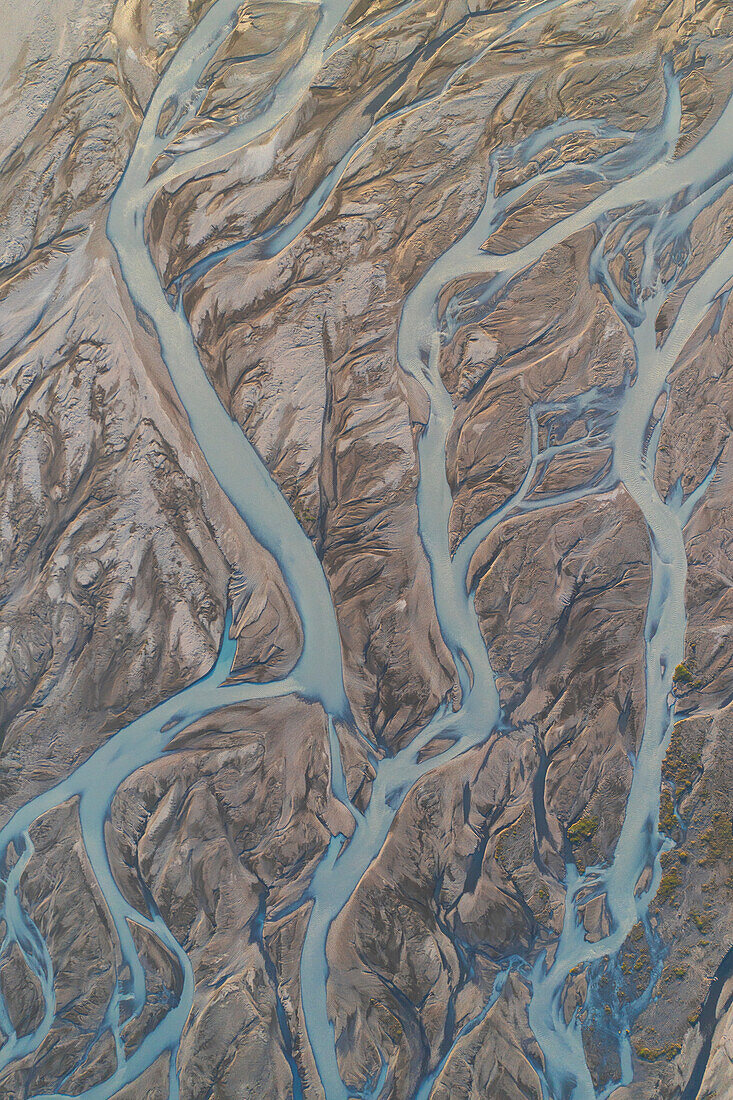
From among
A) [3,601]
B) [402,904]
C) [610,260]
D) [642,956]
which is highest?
[3,601]

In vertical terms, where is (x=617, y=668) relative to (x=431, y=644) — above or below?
below

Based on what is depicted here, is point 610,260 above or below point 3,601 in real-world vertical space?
below

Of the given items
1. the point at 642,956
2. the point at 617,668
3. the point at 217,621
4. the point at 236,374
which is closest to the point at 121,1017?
the point at 217,621

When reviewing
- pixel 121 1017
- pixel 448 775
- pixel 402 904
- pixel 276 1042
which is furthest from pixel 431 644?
pixel 121 1017

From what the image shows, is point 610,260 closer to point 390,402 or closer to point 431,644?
point 390,402

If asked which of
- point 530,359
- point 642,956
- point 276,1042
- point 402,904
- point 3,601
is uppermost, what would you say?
point 3,601

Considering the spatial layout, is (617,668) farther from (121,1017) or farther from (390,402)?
(121,1017)
